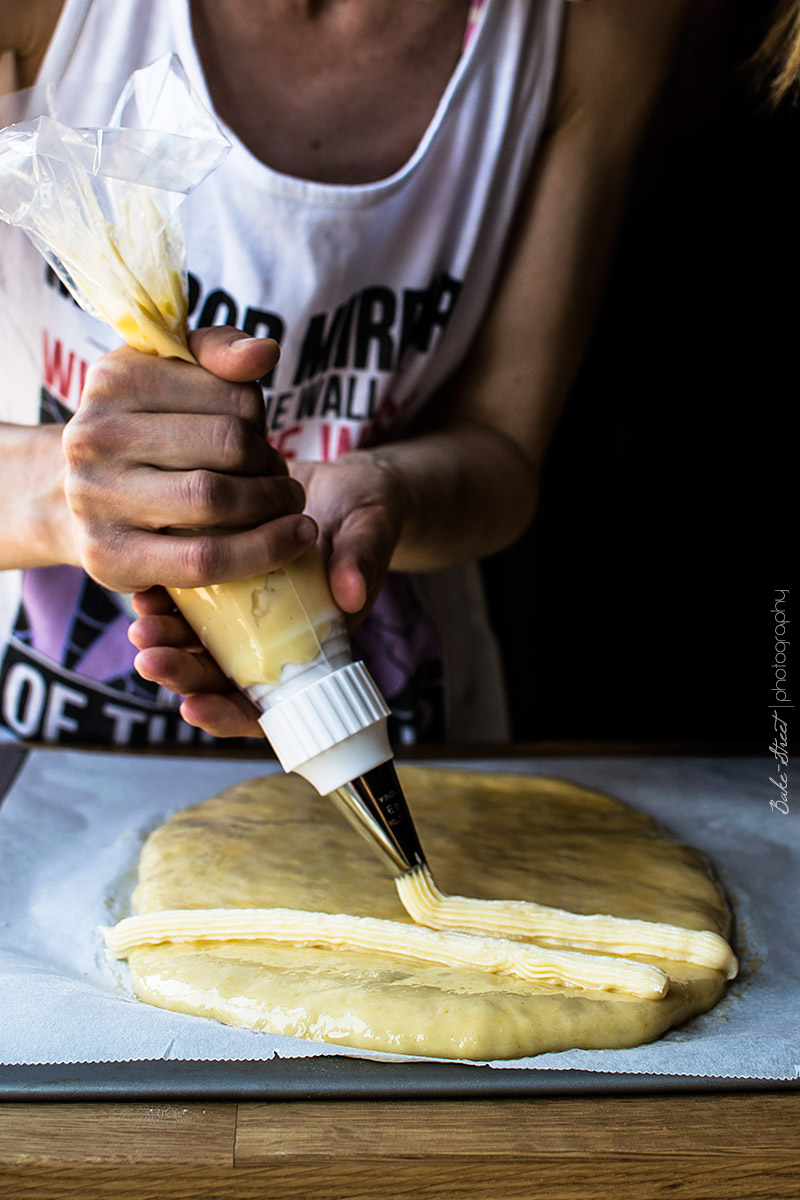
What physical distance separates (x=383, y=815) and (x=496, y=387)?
27.7 inches

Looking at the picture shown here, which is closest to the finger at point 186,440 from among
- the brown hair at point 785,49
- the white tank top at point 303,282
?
the white tank top at point 303,282

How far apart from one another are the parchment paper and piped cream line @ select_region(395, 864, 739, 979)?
5 centimetres

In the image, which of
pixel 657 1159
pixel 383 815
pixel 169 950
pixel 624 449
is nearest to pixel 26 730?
pixel 169 950

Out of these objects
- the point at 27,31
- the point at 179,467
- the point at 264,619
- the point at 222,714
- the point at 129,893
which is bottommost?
the point at 129,893

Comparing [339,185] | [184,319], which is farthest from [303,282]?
[184,319]

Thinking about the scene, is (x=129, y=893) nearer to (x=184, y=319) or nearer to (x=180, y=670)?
(x=180, y=670)

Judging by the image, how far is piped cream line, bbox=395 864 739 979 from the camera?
84 cm

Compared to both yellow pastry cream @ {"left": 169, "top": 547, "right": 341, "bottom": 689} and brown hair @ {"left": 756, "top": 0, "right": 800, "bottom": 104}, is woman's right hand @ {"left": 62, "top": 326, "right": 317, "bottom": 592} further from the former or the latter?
brown hair @ {"left": 756, "top": 0, "right": 800, "bottom": 104}

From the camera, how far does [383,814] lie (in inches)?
31.7

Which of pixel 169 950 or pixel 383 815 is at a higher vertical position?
pixel 383 815

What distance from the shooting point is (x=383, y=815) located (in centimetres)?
80

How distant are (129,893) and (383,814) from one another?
0.34 m

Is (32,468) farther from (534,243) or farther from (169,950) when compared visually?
(534,243)

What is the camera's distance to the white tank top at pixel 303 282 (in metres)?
1.09
